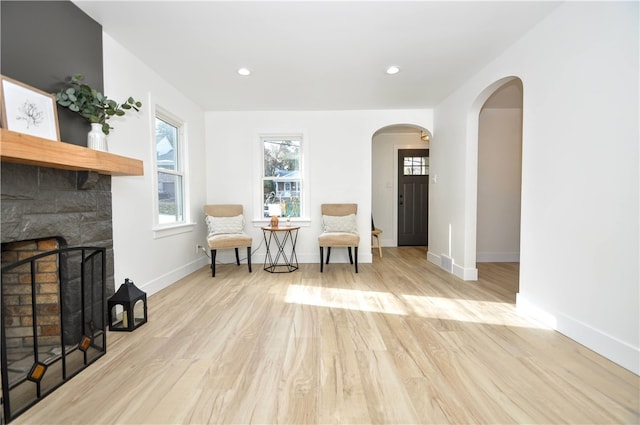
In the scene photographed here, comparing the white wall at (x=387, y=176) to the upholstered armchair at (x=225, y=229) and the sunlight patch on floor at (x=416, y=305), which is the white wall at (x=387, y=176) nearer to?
the upholstered armchair at (x=225, y=229)

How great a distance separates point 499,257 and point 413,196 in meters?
1.96

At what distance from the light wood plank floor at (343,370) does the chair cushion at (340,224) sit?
152cm

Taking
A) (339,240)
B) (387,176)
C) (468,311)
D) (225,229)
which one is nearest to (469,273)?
(468,311)

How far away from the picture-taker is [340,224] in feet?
13.5

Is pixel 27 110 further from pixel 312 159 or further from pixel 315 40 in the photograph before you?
pixel 312 159

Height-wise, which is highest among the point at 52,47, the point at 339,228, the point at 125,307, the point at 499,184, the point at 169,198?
the point at 52,47

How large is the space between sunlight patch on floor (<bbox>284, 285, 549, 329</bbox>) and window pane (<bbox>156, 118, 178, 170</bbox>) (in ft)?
6.93

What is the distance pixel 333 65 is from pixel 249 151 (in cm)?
204

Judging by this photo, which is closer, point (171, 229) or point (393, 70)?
point (393, 70)

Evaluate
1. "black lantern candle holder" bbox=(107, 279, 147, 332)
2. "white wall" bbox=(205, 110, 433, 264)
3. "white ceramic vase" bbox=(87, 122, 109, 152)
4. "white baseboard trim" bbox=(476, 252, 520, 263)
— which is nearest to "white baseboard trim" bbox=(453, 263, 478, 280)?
"white baseboard trim" bbox=(476, 252, 520, 263)

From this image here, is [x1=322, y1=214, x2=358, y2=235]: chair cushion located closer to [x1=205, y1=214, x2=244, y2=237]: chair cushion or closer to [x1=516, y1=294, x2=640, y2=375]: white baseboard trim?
[x1=205, y1=214, x2=244, y2=237]: chair cushion

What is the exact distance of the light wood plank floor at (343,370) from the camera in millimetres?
1252

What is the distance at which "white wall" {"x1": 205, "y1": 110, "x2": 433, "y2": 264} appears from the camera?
436 centimetres

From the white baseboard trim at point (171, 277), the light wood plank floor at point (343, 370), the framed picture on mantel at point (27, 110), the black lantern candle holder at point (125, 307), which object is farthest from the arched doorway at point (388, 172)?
the framed picture on mantel at point (27, 110)
